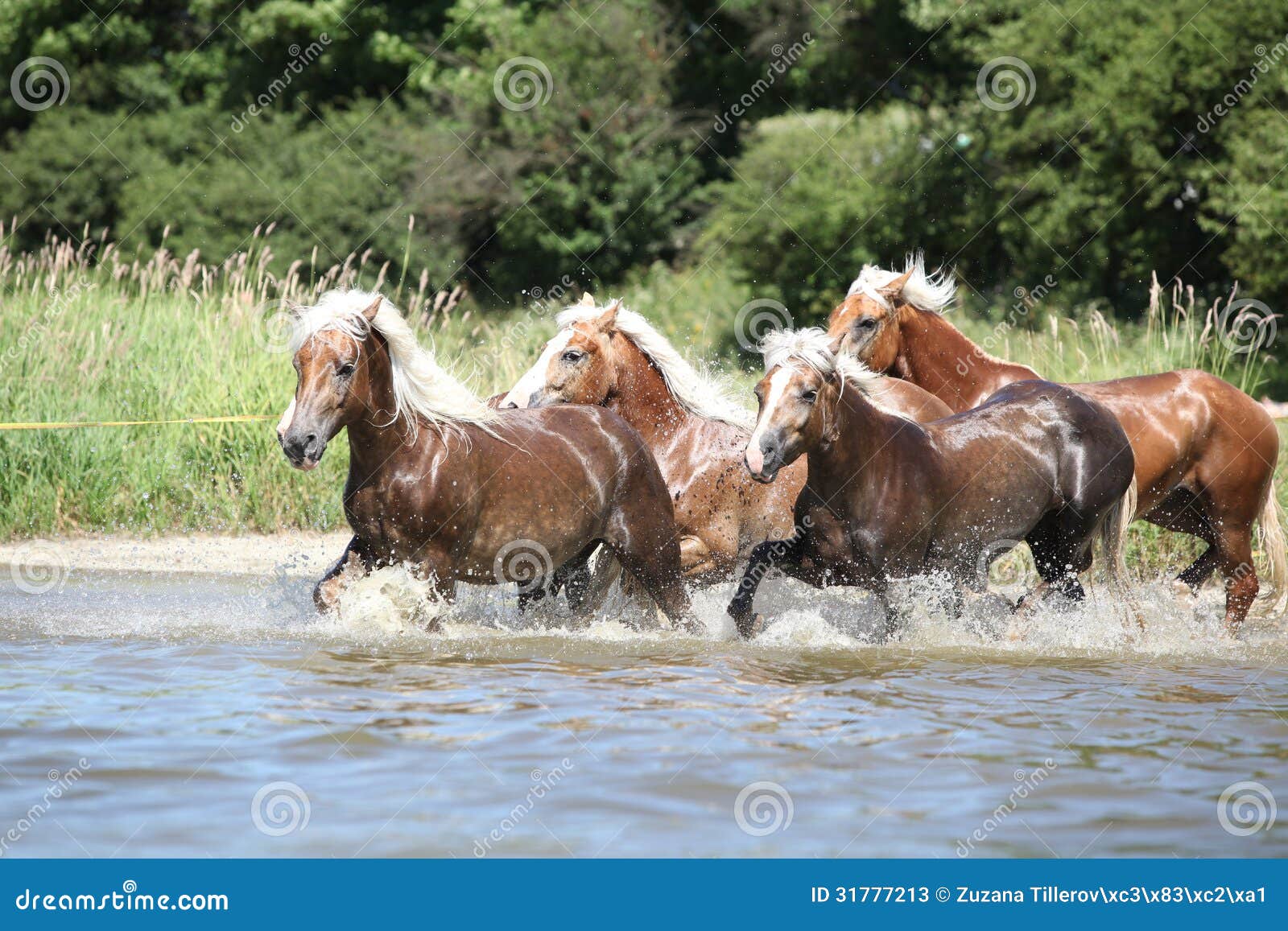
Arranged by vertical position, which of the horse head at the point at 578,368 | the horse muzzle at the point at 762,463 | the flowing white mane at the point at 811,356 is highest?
the flowing white mane at the point at 811,356

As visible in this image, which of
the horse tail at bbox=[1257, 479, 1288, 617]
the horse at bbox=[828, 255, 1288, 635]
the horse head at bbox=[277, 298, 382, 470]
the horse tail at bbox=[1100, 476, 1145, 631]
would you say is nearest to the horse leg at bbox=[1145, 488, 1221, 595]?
the horse at bbox=[828, 255, 1288, 635]

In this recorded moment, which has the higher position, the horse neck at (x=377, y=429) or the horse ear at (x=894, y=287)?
the horse ear at (x=894, y=287)

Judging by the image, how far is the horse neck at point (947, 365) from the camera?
26.4 ft

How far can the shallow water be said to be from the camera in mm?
4109

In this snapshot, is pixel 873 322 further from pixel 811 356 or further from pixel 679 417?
pixel 811 356

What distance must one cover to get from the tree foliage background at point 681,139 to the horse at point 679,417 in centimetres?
1422

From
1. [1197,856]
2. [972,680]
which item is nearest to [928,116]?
[972,680]

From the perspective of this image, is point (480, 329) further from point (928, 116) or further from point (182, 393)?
point (928, 116)

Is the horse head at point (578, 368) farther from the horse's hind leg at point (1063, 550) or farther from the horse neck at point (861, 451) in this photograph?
the horse's hind leg at point (1063, 550)

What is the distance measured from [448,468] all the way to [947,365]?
2.98 m

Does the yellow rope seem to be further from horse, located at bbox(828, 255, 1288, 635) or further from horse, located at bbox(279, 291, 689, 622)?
horse, located at bbox(828, 255, 1288, 635)

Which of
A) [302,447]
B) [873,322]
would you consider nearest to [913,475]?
[873,322]

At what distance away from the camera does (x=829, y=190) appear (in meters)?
25.0

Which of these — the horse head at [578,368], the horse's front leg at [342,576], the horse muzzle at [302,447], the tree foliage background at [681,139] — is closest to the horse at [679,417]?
the horse head at [578,368]
